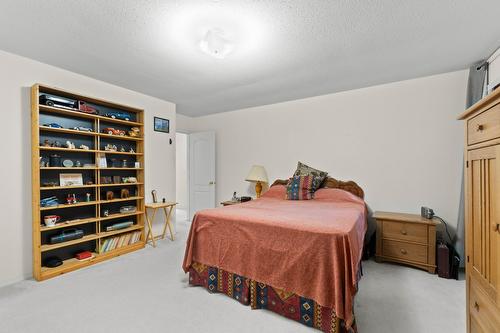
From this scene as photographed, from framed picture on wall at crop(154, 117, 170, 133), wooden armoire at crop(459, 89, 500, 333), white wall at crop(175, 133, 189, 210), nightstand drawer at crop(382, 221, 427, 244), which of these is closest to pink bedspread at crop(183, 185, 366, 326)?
wooden armoire at crop(459, 89, 500, 333)

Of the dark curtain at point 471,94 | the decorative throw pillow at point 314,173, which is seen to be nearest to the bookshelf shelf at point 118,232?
the decorative throw pillow at point 314,173

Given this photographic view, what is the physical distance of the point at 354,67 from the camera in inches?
105

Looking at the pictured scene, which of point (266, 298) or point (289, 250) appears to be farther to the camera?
point (266, 298)

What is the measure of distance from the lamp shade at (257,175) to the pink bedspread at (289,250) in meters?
1.66

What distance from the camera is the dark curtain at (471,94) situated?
249 centimetres

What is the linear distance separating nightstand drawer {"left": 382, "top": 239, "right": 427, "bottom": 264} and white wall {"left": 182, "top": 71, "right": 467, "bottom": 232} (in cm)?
56

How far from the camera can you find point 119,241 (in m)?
3.20

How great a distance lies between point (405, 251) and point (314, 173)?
1522 mm

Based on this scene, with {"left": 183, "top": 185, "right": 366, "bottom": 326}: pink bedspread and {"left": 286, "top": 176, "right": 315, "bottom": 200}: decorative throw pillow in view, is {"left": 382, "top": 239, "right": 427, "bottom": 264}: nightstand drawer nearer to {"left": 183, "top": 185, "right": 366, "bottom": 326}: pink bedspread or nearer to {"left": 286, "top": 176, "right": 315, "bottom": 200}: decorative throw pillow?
{"left": 183, "top": 185, "right": 366, "bottom": 326}: pink bedspread

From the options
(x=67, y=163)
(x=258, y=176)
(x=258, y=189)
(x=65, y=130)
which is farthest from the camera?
(x=258, y=189)

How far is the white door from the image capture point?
4852 millimetres

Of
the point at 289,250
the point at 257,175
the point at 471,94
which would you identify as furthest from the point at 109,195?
the point at 471,94

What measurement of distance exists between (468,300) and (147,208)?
3821mm

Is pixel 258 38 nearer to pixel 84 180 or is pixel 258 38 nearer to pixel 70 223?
pixel 84 180
